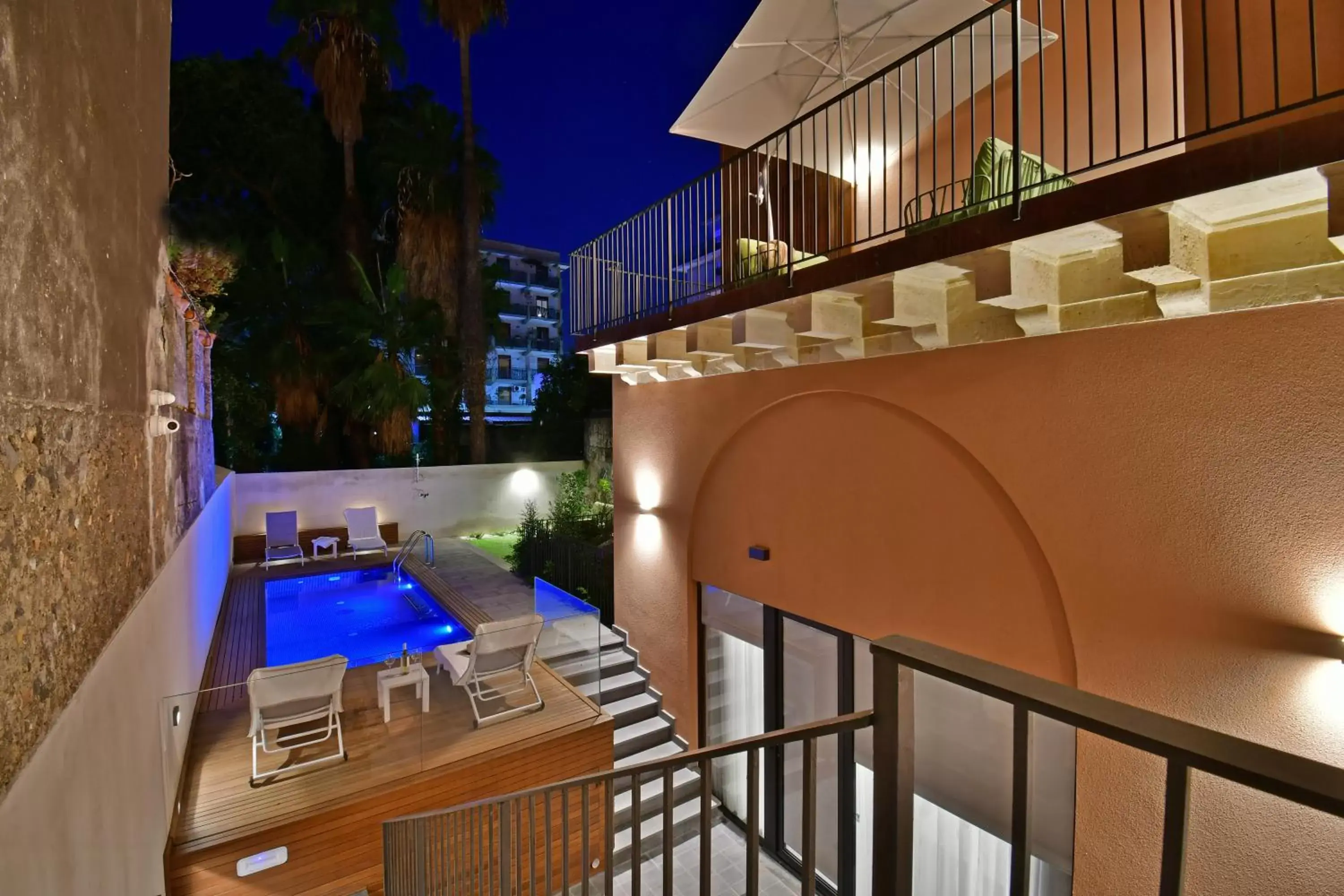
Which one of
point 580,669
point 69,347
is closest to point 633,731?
point 580,669

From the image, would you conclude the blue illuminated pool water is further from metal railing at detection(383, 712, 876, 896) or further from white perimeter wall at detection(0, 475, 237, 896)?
metal railing at detection(383, 712, 876, 896)

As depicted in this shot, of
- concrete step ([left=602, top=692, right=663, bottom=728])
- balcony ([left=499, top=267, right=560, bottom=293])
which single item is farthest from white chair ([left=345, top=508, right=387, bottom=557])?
balcony ([left=499, top=267, right=560, bottom=293])

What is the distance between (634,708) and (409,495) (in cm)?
875

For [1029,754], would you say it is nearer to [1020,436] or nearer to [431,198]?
[1020,436]

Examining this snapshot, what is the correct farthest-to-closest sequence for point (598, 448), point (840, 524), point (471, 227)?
point (598, 448), point (471, 227), point (840, 524)

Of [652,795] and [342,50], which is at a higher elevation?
[342,50]

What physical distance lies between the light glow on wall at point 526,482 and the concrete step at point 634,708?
8.31 metres

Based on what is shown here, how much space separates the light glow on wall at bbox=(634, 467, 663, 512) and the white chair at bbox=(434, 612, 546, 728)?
1.92 m

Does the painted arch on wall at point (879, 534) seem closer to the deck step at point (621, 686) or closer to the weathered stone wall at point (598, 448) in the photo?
the deck step at point (621, 686)

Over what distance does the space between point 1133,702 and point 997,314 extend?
229 cm

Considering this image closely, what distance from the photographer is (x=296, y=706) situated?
188 inches

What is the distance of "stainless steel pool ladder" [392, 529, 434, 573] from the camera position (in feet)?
36.8

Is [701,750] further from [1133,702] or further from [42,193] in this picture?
[1133,702]

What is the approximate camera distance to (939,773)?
3.74 meters
